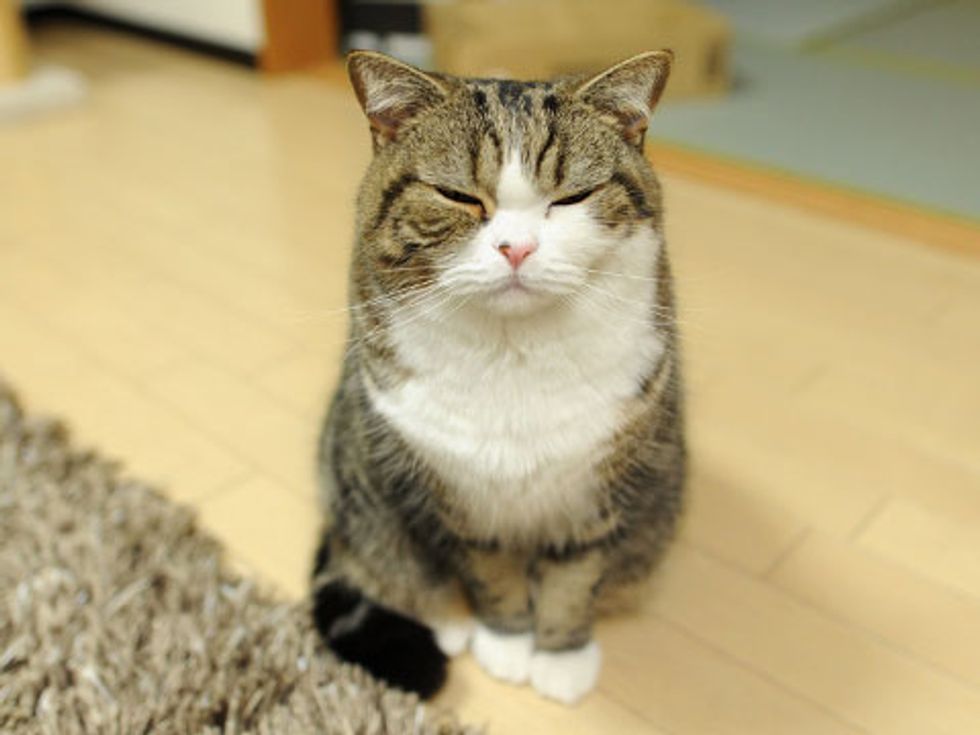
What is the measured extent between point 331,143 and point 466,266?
1.84m

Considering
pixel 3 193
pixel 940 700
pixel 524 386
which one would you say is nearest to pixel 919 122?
pixel 940 700

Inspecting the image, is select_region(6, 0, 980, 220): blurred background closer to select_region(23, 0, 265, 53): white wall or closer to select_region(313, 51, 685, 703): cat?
select_region(23, 0, 265, 53): white wall

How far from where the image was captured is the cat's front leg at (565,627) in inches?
41.2

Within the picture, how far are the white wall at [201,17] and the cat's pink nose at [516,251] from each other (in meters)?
2.47

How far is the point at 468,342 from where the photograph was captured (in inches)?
35.3

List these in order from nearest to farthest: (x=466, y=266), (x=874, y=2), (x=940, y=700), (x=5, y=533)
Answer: (x=466, y=266), (x=940, y=700), (x=5, y=533), (x=874, y=2)

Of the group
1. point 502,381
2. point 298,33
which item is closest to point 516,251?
point 502,381

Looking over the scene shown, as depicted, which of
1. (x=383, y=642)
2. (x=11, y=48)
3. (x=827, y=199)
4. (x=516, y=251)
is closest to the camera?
(x=516, y=251)

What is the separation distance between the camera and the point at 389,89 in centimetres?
87

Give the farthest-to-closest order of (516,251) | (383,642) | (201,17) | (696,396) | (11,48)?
(201,17) → (11,48) → (696,396) → (383,642) → (516,251)

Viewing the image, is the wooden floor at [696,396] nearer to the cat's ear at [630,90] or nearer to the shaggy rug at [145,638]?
the shaggy rug at [145,638]

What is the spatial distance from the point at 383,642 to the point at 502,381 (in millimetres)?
346

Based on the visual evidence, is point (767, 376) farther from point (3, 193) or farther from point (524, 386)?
point (3, 193)

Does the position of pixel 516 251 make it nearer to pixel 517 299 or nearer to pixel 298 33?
pixel 517 299
